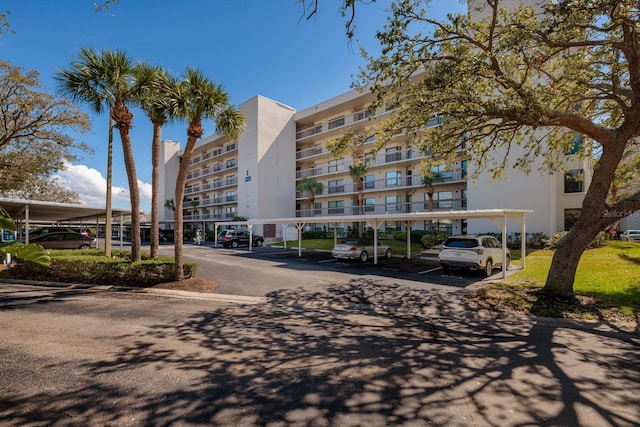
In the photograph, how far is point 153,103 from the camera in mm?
10180

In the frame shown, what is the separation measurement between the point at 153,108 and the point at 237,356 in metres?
9.39

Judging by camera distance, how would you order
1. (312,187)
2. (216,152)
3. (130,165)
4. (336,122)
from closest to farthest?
1. (130,165)
2. (312,187)
3. (336,122)
4. (216,152)

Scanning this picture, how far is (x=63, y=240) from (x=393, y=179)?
27.2m

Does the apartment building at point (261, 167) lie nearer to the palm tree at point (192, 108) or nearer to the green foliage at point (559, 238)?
the palm tree at point (192, 108)

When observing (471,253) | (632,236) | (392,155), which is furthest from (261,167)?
(632,236)

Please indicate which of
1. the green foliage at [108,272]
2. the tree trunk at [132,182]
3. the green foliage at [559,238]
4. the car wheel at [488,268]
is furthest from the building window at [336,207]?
the green foliage at [108,272]

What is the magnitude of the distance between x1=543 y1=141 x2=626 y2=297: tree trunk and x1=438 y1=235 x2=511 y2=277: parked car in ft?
12.2

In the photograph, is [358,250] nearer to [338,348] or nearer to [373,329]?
[373,329]

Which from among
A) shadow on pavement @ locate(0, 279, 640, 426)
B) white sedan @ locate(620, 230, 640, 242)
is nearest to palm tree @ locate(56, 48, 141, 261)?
shadow on pavement @ locate(0, 279, 640, 426)

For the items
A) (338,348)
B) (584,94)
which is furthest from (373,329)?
(584,94)

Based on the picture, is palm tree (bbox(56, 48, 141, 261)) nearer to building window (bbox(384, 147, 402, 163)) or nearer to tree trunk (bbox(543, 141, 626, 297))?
tree trunk (bbox(543, 141, 626, 297))

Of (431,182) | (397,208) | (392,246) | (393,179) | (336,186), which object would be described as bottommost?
(392,246)

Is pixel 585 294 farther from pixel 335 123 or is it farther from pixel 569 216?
pixel 335 123

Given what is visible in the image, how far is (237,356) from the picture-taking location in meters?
4.58
